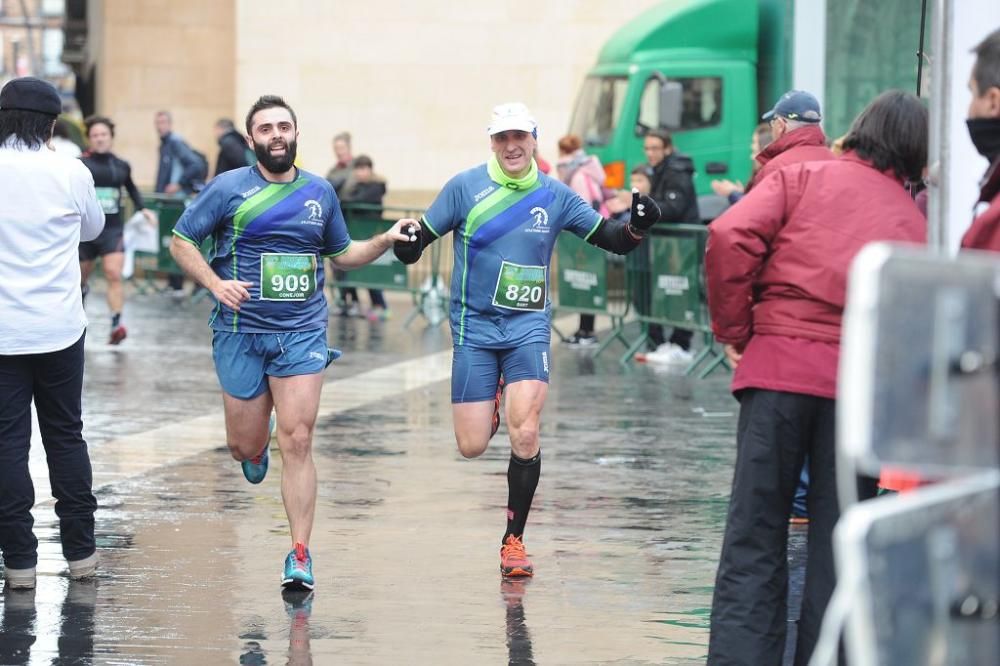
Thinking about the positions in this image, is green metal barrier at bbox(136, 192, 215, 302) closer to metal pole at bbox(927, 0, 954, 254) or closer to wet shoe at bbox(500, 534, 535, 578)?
wet shoe at bbox(500, 534, 535, 578)

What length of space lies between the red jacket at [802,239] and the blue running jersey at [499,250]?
7.79 feet

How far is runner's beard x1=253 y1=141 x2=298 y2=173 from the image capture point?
737cm

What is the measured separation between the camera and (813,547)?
5.48m

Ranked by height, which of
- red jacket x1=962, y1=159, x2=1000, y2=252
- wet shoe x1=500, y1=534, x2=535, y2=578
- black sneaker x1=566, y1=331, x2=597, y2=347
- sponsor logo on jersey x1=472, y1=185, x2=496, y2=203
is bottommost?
black sneaker x1=566, y1=331, x2=597, y2=347

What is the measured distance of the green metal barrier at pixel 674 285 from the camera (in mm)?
15680

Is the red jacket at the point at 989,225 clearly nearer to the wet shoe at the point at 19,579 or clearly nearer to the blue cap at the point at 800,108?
the blue cap at the point at 800,108

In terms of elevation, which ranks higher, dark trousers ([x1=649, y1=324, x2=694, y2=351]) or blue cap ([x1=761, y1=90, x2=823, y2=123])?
blue cap ([x1=761, y1=90, x2=823, y2=123])

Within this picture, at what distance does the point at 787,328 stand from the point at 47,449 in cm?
329

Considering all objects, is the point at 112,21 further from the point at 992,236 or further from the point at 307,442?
the point at 992,236

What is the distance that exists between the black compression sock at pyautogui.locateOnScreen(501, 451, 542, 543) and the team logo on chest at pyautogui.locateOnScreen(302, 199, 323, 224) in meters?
1.27

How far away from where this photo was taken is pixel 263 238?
742 cm

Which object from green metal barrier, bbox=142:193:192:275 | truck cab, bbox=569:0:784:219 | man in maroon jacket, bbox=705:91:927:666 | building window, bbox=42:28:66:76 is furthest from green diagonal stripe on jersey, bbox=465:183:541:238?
building window, bbox=42:28:66:76

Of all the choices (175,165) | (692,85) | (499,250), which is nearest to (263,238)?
(499,250)

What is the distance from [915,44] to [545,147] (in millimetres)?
12796
